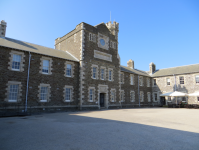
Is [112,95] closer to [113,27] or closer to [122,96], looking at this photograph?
[122,96]

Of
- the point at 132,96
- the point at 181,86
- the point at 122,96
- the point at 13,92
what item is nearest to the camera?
the point at 13,92

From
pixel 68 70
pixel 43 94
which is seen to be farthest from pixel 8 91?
pixel 68 70

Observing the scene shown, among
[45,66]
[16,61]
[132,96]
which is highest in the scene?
[16,61]

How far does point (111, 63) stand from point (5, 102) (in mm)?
16194

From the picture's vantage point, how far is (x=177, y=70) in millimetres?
34469

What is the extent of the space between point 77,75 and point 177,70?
24685 millimetres

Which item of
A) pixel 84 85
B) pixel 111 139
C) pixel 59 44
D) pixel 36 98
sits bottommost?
pixel 111 139

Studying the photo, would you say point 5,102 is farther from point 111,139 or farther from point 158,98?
point 158,98

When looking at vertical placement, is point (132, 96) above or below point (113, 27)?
below

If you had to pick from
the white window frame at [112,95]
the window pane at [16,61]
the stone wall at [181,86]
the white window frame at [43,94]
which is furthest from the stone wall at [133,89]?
the window pane at [16,61]

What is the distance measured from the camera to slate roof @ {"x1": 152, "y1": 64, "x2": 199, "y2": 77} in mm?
31852

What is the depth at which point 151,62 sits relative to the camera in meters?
39.5

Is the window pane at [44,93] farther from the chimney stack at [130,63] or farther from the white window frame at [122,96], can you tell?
the chimney stack at [130,63]

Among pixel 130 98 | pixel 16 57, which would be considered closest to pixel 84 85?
pixel 16 57
